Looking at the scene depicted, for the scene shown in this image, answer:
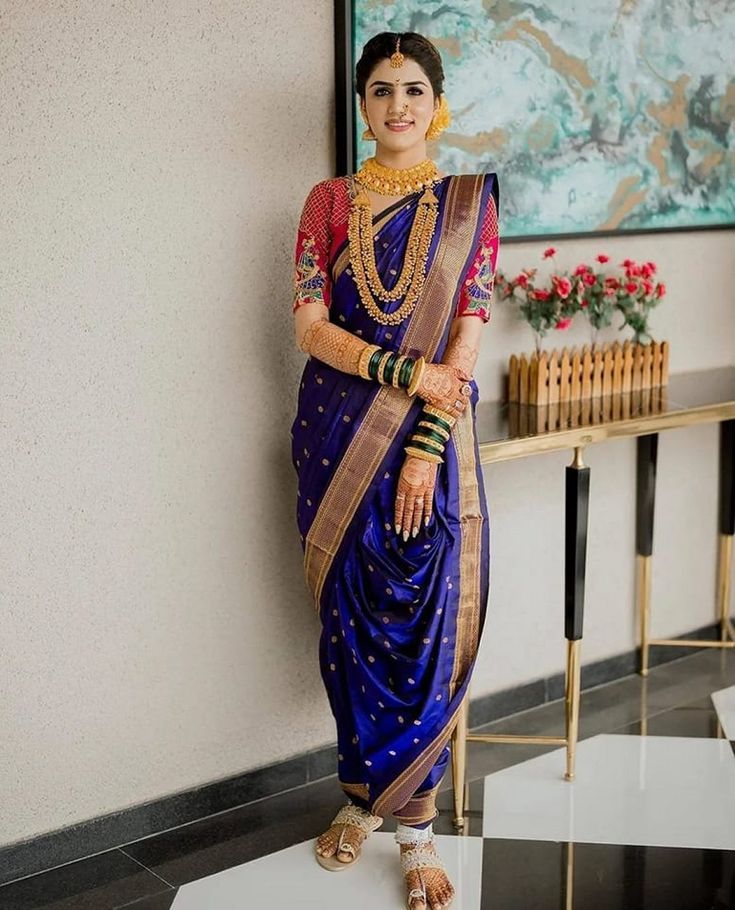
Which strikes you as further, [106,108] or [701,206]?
[701,206]

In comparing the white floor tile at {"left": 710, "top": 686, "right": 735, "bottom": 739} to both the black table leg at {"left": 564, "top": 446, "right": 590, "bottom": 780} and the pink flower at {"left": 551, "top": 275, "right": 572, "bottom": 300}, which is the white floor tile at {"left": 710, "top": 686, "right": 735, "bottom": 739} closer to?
the black table leg at {"left": 564, "top": 446, "right": 590, "bottom": 780}

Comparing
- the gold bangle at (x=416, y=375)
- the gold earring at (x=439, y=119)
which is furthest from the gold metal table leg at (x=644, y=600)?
the gold earring at (x=439, y=119)

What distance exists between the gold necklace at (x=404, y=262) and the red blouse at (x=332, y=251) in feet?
0.13

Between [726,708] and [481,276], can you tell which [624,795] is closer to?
[726,708]

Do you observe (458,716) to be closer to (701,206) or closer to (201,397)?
(201,397)

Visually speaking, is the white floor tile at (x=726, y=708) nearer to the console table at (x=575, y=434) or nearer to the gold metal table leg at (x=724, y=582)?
the gold metal table leg at (x=724, y=582)

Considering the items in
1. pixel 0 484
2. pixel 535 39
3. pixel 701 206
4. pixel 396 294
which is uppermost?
pixel 535 39

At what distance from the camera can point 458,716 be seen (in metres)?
2.68

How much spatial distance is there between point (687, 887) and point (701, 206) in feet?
6.17

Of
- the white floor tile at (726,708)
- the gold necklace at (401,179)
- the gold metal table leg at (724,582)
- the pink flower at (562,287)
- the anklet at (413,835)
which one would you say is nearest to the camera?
the gold necklace at (401,179)

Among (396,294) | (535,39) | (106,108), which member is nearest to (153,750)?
(396,294)

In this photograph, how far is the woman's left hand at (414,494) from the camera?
8.13 feet

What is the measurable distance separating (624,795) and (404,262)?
139cm

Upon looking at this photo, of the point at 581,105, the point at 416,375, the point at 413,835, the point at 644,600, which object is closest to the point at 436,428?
the point at 416,375
